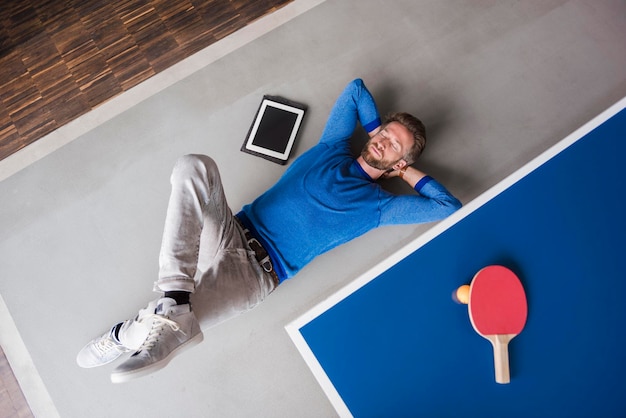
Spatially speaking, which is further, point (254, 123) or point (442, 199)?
point (254, 123)

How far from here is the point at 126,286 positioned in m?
2.34

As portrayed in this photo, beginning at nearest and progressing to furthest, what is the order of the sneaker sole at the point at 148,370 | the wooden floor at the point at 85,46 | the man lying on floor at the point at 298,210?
the sneaker sole at the point at 148,370, the man lying on floor at the point at 298,210, the wooden floor at the point at 85,46

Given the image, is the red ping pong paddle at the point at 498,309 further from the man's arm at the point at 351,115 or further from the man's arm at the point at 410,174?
the man's arm at the point at 351,115

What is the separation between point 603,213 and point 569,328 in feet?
1.89

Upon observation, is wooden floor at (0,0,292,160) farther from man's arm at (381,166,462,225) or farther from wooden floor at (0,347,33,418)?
man's arm at (381,166,462,225)

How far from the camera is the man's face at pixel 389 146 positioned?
211 cm

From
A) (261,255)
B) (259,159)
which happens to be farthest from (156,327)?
(259,159)

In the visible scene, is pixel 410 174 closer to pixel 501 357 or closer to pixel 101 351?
pixel 501 357

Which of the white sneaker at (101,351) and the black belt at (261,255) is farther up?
the black belt at (261,255)

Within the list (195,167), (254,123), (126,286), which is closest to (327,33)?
(254,123)

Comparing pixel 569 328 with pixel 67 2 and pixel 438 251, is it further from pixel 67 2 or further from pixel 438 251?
pixel 67 2

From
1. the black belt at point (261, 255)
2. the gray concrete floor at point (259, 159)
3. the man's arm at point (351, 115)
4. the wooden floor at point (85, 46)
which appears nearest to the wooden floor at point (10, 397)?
the gray concrete floor at point (259, 159)

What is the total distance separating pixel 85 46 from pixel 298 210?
1.80 meters

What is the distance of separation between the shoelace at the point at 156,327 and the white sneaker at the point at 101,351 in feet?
1.75
